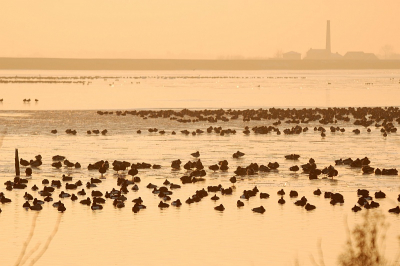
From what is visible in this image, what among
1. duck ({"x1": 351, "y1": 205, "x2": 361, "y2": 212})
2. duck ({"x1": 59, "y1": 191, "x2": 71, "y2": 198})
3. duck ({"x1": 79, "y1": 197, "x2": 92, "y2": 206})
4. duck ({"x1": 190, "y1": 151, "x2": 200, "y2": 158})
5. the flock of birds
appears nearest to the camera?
duck ({"x1": 351, "y1": 205, "x2": 361, "y2": 212})

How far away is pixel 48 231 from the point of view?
2153 centimetres

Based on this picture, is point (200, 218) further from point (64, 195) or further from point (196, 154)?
point (196, 154)

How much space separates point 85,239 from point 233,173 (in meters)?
12.2

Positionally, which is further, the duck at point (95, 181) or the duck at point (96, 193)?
the duck at point (95, 181)

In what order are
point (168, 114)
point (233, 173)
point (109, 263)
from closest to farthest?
1. point (109, 263)
2. point (233, 173)
3. point (168, 114)

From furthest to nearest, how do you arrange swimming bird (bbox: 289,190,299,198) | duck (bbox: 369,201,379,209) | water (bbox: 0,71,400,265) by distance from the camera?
swimming bird (bbox: 289,190,299,198), duck (bbox: 369,201,379,209), water (bbox: 0,71,400,265)

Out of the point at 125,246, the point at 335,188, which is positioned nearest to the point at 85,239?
the point at 125,246

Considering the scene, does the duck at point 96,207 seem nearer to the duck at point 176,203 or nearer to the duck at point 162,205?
the duck at point 162,205

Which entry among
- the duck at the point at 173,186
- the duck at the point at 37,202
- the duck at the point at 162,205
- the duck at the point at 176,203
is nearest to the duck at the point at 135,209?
the duck at the point at 162,205

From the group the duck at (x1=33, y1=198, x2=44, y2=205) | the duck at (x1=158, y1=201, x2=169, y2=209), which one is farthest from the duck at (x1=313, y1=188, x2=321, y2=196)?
the duck at (x1=33, y1=198, x2=44, y2=205)

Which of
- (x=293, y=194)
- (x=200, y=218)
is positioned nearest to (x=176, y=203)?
(x=200, y=218)

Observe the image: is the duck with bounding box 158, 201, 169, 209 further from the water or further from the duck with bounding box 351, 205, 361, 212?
the duck with bounding box 351, 205, 361, 212

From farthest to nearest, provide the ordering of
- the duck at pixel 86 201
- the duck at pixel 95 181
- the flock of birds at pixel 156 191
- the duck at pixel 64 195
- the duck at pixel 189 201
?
the duck at pixel 95 181 < the duck at pixel 64 195 < the duck at pixel 189 201 < the duck at pixel 86 201 < the flock of birds at pixel 156 191

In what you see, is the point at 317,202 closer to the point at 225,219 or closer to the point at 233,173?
the point at 225,219
